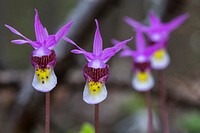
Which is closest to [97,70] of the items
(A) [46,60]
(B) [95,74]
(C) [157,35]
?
(B) [95,74]

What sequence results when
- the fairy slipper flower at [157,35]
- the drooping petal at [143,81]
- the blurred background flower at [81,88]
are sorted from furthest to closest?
the blurred background flower at [81,88] < the fairy slipper flower at [157,35] < the drooping petal at [143,81]

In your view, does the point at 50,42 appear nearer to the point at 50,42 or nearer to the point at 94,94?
the point at 50,42

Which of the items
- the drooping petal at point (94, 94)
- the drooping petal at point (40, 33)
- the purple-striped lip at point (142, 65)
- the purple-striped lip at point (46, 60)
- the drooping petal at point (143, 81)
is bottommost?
the drooping petal at point (94, 94)

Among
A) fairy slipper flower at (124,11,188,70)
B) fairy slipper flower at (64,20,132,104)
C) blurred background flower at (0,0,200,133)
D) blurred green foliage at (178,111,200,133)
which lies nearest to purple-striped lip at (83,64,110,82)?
fairy slipper flower at (64,20,132,104)

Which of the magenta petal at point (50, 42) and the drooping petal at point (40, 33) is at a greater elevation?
the drooping petal at point (40, 33)

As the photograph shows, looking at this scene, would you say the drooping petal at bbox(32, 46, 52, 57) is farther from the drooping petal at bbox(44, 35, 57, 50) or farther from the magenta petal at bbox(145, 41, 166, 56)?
the magenta petal at bbox(145, 41, 166, 56)

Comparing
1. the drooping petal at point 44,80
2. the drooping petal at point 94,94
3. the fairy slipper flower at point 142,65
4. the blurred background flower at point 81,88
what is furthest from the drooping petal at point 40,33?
the blurred background flower at point 81,88

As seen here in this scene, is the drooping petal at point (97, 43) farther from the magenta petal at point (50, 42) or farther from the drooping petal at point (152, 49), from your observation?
the drooping petal at point (152, 49)
